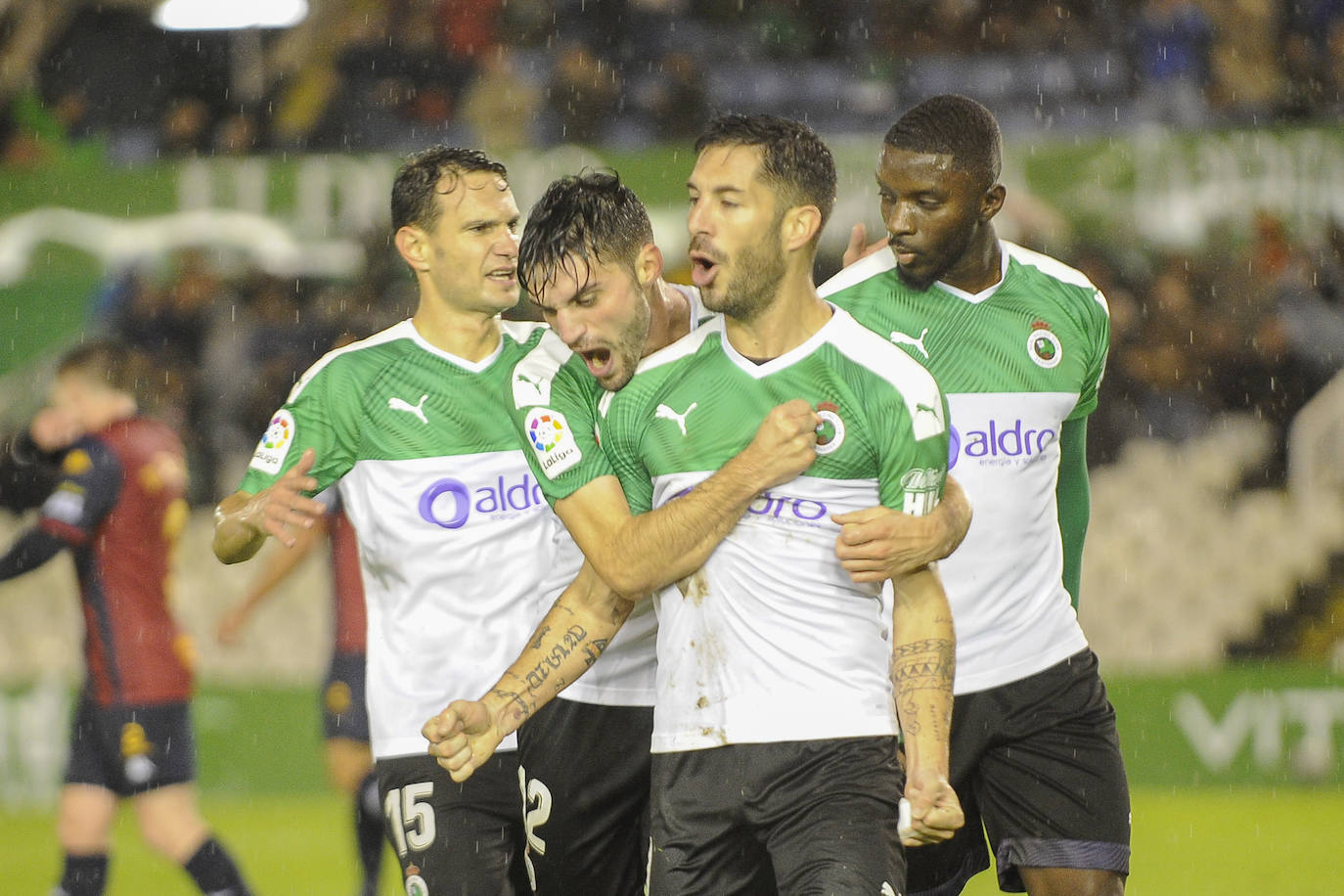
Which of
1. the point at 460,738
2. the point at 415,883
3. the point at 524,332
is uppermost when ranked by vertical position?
the point at 524,332

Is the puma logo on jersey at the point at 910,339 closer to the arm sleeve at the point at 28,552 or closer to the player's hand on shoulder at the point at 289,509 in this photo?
the player's hand on shoulder at the point at 289,509

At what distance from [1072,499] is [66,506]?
376 centimetres

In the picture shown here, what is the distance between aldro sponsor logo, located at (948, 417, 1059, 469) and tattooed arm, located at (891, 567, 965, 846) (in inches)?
29.3

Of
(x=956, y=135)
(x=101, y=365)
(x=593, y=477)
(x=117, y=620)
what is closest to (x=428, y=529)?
(x=593, y=477)

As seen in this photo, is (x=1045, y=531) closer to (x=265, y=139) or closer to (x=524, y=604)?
(x=524, y=604)

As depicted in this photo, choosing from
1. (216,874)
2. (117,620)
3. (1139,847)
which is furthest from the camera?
(1139,847)

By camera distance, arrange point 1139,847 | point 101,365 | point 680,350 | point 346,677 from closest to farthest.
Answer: point 680,350 < point 346,677 < point 101,365 < point 1139,847

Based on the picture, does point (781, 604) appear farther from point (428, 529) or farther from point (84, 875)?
point (84, 875)

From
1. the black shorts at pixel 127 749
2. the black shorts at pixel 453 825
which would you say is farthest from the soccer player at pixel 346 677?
the black shorts at pixel 453 825

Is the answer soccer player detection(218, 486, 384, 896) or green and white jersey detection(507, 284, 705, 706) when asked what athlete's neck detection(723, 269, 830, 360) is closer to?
green and white jersey detection(507, 284, 705, 706)

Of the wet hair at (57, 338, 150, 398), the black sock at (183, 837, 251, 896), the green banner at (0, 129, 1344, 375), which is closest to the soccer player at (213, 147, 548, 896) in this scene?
the black sock at (183, 837, 251, 896)

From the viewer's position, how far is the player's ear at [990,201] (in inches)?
162

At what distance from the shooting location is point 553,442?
3498 mm

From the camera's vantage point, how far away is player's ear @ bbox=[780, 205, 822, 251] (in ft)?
11.0
